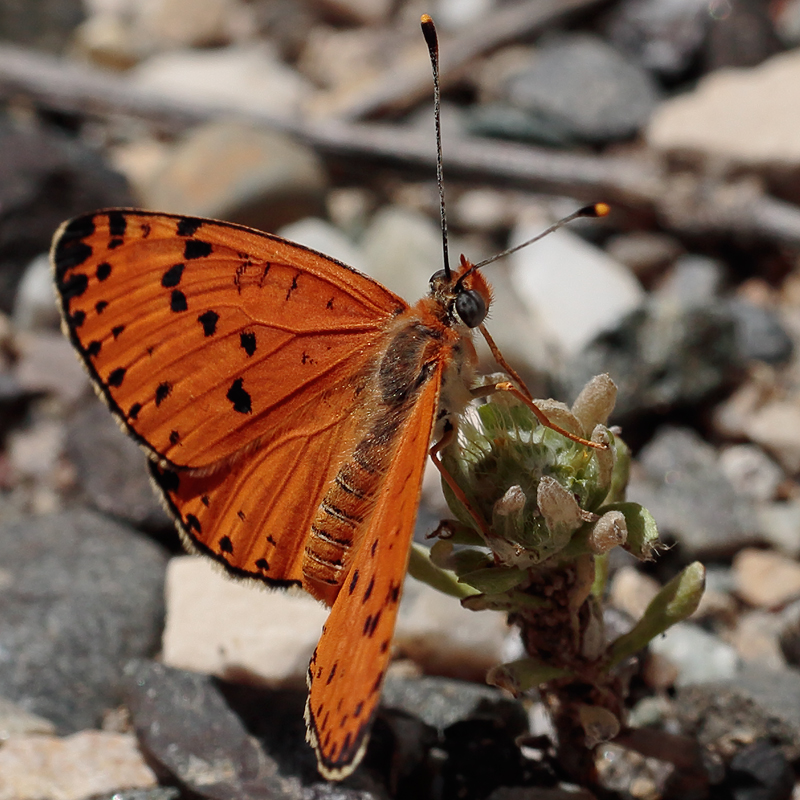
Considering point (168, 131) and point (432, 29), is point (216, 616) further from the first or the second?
point (168, 131)

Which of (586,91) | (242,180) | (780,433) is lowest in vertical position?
(780,433)

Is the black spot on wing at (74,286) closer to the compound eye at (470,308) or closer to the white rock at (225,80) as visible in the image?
the compound eye at (470,308)

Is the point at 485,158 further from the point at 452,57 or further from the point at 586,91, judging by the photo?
the point at 452,57

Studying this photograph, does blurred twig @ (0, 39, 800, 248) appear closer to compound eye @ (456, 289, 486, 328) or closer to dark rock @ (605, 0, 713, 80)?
dark rock @ (605, 0, 713, 80)

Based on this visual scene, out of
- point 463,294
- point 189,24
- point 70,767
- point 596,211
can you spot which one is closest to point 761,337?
point 596,211

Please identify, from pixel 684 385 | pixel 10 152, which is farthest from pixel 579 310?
pixel 10 152

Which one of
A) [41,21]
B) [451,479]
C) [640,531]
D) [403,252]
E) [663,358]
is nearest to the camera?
[640,531]

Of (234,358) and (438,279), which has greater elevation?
(438,279)
